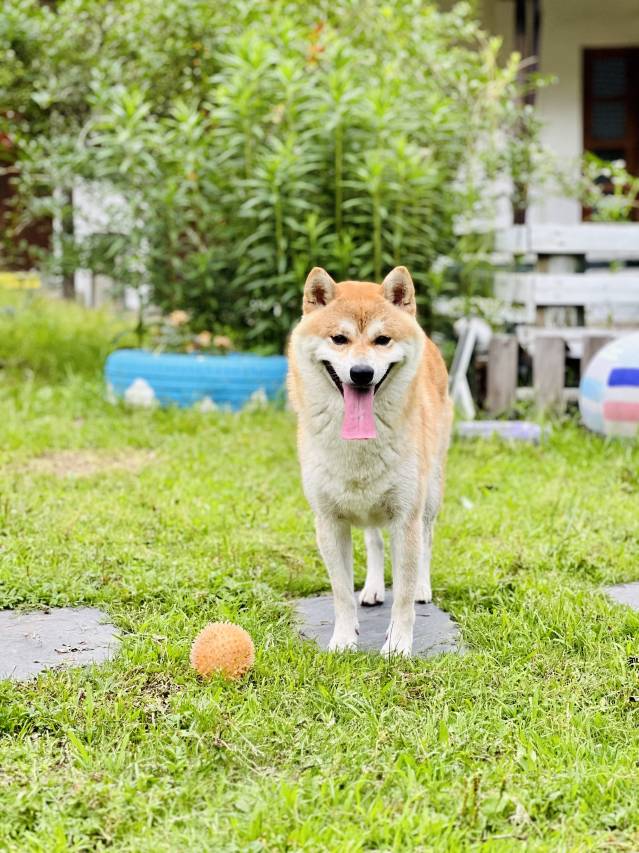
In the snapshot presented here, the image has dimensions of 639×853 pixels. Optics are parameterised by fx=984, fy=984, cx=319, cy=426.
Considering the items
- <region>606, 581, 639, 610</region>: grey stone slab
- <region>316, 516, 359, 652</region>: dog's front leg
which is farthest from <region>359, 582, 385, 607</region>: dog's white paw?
<region>606, 581, 639, 610</region>: grey stone slab

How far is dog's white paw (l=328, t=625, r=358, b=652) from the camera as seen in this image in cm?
278

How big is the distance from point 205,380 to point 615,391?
2.41 m

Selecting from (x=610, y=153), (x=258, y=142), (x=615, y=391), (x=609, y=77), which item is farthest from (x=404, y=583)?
(x=609, y=77)

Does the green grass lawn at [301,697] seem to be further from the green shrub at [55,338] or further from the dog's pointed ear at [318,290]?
the green shrub at [55,338]

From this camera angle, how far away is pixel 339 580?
286cm

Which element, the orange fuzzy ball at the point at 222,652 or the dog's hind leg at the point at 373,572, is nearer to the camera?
the orange fuzzy ball at the point at 222,652

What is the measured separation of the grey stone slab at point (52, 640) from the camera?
2.59 metres

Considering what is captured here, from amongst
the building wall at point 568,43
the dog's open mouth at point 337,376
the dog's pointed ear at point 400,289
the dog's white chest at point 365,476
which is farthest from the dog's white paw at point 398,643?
the building wall at point 568,43

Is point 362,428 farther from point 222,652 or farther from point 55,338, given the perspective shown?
point 55,338

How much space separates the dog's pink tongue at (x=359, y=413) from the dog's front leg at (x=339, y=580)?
0.33 metres

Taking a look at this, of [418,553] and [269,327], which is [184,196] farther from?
[418,553]

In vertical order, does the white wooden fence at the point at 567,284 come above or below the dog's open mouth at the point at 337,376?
above

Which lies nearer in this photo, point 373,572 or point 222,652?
point 222,652

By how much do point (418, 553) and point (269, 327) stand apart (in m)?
3.79
